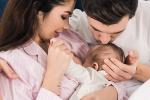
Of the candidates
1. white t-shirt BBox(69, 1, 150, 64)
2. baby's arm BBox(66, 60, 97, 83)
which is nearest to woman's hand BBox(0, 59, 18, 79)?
baby's arm BBox(66, 60, 97, 83)

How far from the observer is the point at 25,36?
1265 millimetres

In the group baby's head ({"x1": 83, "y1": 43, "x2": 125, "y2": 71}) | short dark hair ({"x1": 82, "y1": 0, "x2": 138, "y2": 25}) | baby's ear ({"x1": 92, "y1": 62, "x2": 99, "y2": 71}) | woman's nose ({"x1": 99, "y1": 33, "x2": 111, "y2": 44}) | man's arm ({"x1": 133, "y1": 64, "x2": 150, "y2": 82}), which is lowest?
man's arm ({"x1": 133, "y1": 64, "x2": 150, "y2": 82})

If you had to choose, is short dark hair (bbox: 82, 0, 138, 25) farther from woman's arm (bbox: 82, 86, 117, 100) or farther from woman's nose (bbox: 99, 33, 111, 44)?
woman's arm (bbox: 82, 86, 117, 100)

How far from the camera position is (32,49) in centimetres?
131

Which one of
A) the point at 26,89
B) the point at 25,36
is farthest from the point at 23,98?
the point at 25,36

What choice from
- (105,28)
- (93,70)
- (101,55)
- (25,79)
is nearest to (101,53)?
(101,55)

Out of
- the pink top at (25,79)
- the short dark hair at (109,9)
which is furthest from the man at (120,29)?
the pink top at (25,79)

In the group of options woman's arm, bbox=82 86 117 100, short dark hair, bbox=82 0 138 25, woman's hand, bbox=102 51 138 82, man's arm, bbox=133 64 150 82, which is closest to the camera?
short dark hair, bbox=82 0 138 25

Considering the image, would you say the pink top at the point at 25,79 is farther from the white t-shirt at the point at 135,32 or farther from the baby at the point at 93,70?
the white t-shirt at the point at 135,32

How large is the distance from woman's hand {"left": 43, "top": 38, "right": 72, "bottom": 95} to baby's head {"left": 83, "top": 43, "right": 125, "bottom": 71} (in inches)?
Result: 7.2

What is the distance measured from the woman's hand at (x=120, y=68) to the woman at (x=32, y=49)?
7.5 inches

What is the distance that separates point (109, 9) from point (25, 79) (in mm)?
381

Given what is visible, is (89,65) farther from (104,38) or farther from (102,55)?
(104,38)

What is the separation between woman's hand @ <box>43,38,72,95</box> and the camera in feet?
4.04
